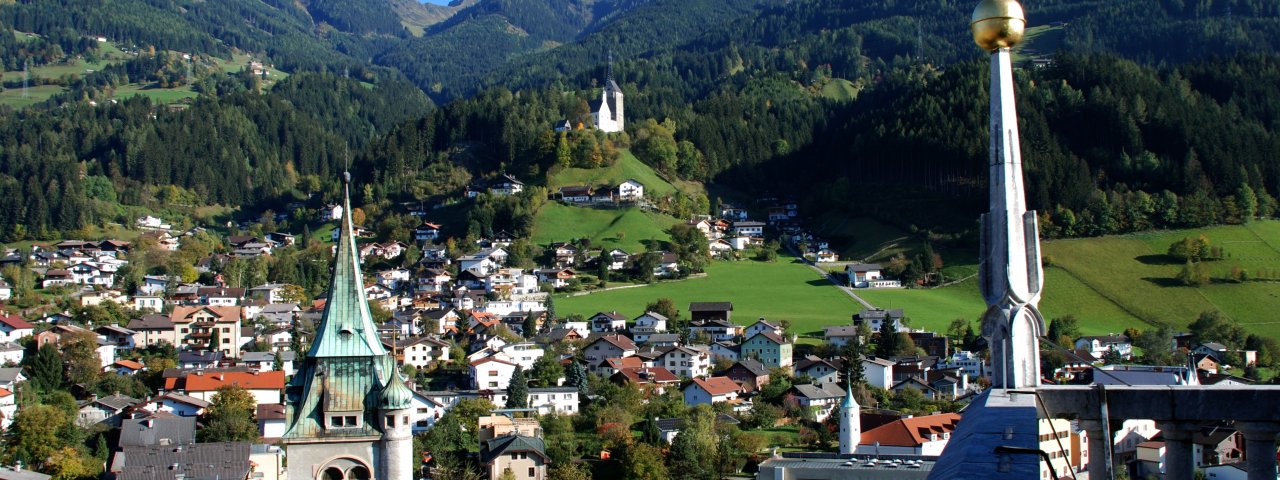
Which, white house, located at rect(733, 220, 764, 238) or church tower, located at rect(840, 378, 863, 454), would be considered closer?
church tower, located at rect(840, 378, 863, 454)

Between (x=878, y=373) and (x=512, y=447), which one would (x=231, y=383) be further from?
(x=878, y=373)

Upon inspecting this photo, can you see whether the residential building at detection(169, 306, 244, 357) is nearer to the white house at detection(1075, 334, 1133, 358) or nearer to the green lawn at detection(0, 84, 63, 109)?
the white house at detection(1075, 334, 1133, 358)

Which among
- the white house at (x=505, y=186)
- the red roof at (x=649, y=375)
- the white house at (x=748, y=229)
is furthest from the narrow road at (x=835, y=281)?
the white house at (x=505, y=186)

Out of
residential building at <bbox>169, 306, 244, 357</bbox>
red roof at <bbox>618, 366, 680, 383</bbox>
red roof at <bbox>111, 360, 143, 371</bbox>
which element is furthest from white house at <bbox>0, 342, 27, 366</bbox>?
red roof at <bbox>618, 366, 680, 383</bbox>

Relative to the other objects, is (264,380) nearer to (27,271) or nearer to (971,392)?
(971,392)

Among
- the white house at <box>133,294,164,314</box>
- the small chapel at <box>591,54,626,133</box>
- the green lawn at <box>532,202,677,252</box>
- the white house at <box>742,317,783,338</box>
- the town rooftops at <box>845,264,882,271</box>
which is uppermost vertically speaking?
the small chapel at <box>591,54,626,133</box>

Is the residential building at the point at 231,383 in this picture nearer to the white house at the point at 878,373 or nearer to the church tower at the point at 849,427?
the church tower at the point at 849,427

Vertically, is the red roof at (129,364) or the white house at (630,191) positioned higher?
the white house at (630,191)
